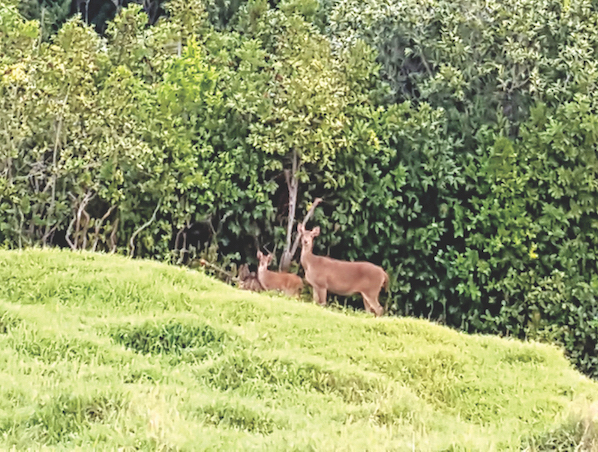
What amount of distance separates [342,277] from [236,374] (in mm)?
3652

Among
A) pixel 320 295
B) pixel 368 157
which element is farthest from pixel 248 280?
pixel 368 157

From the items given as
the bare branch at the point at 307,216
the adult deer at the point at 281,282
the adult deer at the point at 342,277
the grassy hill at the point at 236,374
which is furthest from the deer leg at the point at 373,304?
the grassy hill at the point at 236,374

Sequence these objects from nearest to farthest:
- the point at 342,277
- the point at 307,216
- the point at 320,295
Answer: the point at 342,277 < the point at 320,295 < the point at 307,216

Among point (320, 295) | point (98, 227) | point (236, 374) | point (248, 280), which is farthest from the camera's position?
point (98, 227)

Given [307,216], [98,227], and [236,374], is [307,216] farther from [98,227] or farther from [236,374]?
[236,374]

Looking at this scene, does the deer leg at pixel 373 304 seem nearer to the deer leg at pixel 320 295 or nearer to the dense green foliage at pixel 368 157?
the deer leg at pixel 320 295

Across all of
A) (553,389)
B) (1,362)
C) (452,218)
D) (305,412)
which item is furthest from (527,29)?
(1,362)

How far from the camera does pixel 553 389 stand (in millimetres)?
6887

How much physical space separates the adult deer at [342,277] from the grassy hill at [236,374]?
138cm

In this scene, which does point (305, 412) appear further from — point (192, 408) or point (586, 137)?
point (586, 137)

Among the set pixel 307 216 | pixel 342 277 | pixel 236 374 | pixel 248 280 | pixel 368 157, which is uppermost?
pixel 368 157

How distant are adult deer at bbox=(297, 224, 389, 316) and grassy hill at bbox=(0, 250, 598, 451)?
138 cm

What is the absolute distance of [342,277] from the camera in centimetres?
949

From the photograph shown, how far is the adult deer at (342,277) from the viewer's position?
→ 31.1 feet
